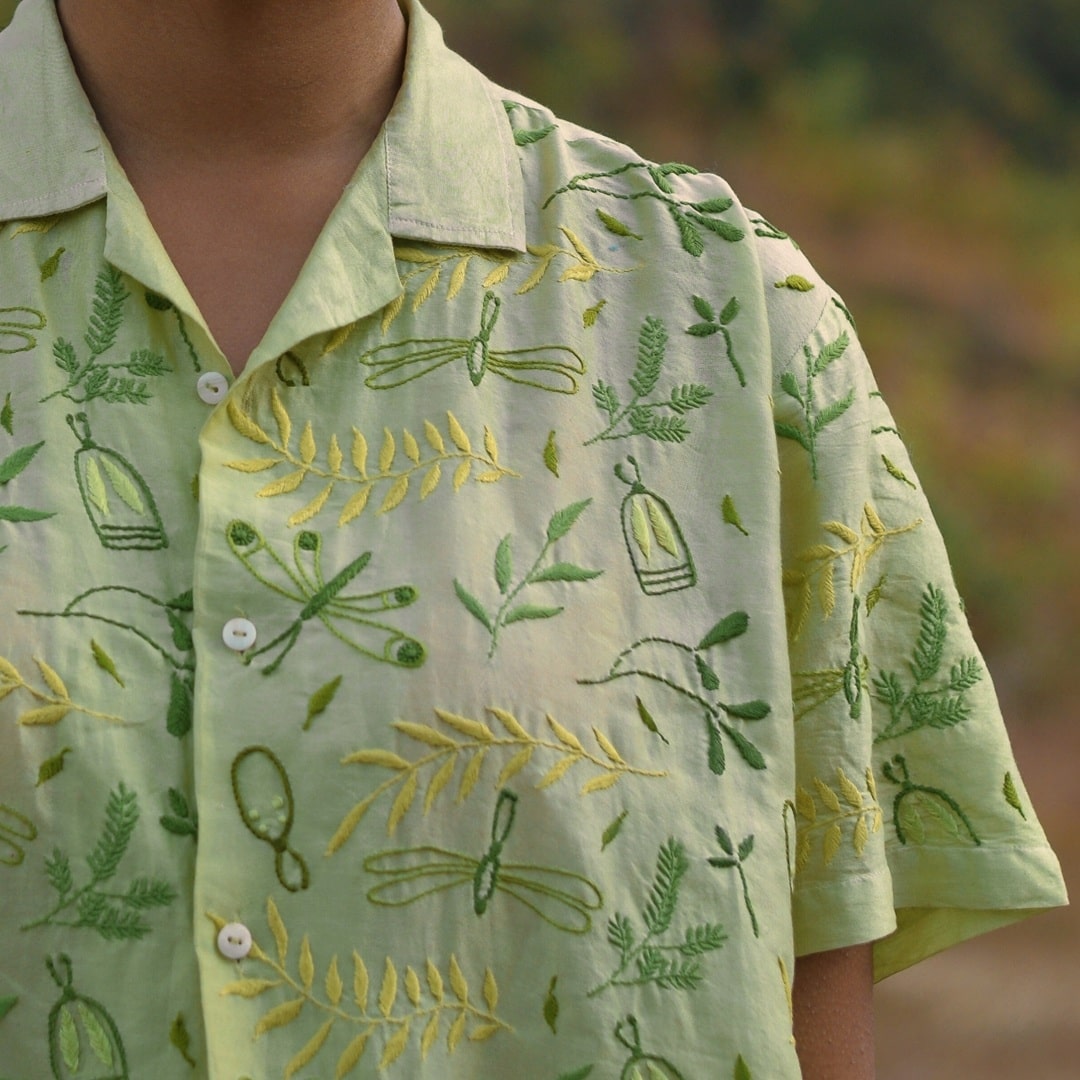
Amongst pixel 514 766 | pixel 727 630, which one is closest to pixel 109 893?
pixel 514 766

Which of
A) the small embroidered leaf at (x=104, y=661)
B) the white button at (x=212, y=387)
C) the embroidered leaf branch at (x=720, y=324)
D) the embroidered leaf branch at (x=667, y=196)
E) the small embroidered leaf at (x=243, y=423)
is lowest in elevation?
the small embroidered leaf at (x=104, y=661)

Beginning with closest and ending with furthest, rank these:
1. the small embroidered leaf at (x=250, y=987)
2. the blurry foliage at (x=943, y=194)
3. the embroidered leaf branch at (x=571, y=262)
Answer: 1. the small embroidered leaf at (x=250, y=987)
2. the embroidered leaf branch at (x=571, y=262)
3. the blurry foliage at (x=943, y=194)

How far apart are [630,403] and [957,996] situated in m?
1.47

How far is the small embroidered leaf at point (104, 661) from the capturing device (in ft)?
1.73

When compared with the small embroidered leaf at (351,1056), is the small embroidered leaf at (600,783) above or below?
above

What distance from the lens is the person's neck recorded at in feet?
1.96

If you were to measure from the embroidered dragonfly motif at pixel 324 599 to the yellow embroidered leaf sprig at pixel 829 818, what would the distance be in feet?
0.61

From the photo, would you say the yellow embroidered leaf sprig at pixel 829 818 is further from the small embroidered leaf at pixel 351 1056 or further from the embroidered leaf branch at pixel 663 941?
the small embroidered leaf at pixel 351 1056

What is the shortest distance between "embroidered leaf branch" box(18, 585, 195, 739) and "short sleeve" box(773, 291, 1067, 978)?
0.79 ft

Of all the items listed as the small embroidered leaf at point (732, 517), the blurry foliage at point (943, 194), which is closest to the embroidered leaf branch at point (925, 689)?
the small embroidered leaf at point (732, 517)

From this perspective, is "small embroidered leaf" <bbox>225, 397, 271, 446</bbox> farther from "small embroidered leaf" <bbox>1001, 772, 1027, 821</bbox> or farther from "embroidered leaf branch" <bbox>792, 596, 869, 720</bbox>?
"small embroidered leaf" <bbox>1001, 772, 1027, 821</bbox>

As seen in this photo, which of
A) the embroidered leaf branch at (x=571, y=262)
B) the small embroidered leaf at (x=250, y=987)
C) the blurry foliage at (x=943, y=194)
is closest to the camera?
the small embroidered leaf at (x=250, y=987)

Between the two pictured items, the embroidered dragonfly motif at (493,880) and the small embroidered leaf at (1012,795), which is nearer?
the embroidered dragonfly motif at (493,880)

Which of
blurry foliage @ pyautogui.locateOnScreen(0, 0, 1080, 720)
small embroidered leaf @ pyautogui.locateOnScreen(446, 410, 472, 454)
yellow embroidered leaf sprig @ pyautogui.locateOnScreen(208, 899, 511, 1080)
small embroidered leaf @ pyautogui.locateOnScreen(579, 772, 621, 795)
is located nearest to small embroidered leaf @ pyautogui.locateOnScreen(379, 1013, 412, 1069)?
yellow embroidered leaf sprig @ pyautogui.locateOnScreen(208, 899, 511, 1080)
